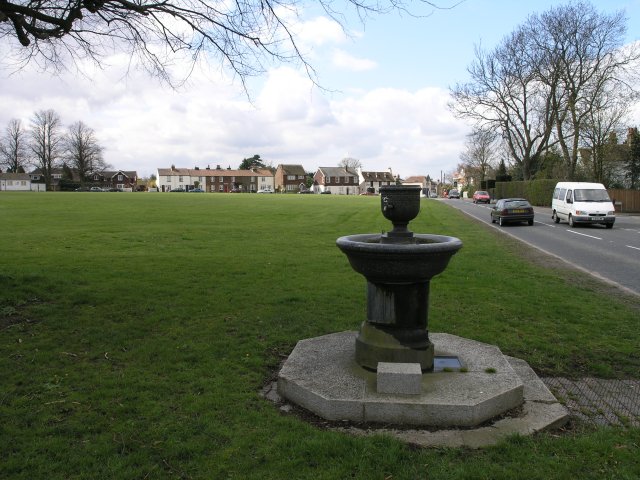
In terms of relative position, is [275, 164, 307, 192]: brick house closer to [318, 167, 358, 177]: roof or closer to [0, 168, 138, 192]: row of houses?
[318, 167, 358, 177]: roof

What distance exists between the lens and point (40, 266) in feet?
36.3

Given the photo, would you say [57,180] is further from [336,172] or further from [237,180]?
[336,172]

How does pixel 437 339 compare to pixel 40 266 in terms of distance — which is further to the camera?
pixel 40 266

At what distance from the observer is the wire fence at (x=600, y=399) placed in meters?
4.37

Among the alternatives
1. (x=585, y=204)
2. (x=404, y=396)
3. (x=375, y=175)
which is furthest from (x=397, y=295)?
(x=375, y=175)

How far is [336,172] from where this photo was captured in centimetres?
14250

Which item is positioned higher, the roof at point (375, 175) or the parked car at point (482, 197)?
the roof at point (375, 175)

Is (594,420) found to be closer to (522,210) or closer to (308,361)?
(308,361)

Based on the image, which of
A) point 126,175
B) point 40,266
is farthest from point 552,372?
point 126,175

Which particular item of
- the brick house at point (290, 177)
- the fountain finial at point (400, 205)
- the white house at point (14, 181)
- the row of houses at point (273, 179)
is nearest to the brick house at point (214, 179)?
the row of houses at point (273, 179)

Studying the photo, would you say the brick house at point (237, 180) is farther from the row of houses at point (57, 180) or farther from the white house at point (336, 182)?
the row of houses at point (57, 180)

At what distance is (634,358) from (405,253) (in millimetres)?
3436

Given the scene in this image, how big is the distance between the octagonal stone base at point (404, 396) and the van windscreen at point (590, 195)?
23918 millimetres

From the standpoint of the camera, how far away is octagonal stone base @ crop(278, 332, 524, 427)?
4.21 metres
